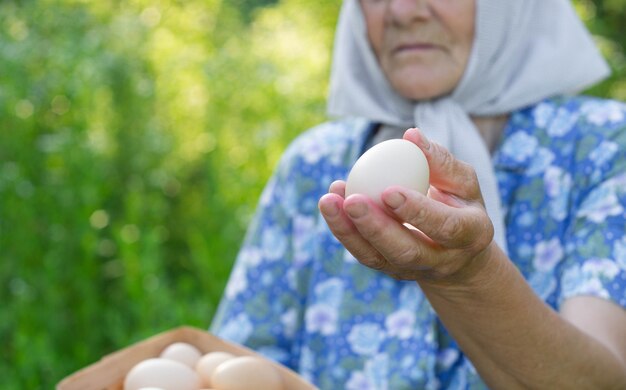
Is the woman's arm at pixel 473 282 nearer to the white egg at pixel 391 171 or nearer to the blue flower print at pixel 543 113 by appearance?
the white egg at pixel 391 171

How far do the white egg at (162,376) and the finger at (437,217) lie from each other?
44 centimetres

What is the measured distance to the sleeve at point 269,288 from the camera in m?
1.82

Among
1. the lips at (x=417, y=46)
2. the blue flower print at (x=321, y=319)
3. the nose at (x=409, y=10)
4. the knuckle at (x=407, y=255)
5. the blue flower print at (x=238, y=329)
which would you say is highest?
the nose at (x=409, y=10)

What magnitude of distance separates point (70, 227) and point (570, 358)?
1832mm

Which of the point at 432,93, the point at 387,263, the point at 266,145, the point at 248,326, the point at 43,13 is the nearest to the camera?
the point at 387,263

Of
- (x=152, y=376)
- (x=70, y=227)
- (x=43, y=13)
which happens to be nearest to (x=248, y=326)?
(x=152, y=376)

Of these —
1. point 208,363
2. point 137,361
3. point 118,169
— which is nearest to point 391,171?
point 208,363

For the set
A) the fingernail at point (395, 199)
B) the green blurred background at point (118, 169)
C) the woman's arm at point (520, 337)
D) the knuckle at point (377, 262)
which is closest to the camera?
the fingernail at point (395, 199)

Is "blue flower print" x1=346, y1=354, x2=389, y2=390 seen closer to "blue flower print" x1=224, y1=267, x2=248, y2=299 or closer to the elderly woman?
the elderly woman

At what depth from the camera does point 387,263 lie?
112 centimetres

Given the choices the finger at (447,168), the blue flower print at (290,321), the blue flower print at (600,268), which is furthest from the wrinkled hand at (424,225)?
the blue flower print at (290,321)

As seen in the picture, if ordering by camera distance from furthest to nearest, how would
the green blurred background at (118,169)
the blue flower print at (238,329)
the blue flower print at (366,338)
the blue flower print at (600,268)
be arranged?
the green blurred background at (118,169), the blue flower print at (238,329), the blue flower print at (366,338), the blue flower print at (600,268)

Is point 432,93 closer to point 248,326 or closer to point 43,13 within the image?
point 248,326

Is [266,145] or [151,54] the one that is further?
[151,54]
